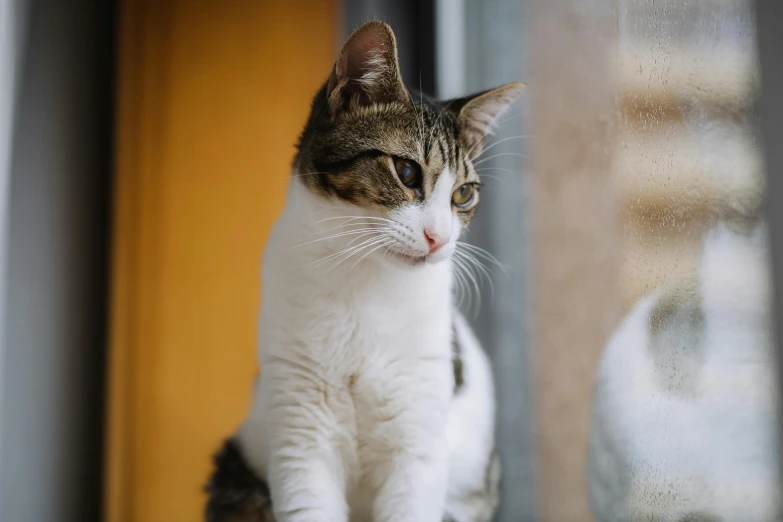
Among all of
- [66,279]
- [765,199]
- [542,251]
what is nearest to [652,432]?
[765,199]

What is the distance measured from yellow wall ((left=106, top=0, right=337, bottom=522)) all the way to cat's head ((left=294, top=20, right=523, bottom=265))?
0.66 meters

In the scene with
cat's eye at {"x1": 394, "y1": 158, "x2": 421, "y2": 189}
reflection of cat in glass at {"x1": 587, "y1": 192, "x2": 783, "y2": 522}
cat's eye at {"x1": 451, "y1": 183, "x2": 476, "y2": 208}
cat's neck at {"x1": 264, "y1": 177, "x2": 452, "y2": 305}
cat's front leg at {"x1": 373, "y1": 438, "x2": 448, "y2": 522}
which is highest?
cat's eye at {"x1": 394, "y1": 158, "x2": 421, "y2": 189}

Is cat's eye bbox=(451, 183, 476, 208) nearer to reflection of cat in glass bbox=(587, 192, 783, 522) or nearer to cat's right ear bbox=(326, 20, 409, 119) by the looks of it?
cat's right ear bbox=(326, 20, 409, 119)

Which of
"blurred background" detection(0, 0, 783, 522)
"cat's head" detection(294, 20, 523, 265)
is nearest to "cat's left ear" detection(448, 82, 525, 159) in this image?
"cat's head" detection(294, 20, 523, 265)

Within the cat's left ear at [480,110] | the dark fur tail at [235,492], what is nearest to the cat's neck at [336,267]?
the cat's left ear at [480,110]

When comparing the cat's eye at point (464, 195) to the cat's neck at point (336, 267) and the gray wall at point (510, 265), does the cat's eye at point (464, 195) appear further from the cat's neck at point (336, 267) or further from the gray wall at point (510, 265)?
the gray wall at point (510, 265)

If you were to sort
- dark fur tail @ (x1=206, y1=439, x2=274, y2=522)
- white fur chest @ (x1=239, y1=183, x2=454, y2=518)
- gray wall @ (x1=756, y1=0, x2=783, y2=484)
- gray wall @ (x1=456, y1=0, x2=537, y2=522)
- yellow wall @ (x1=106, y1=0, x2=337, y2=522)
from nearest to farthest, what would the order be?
gray wall @ (x1=756, y1=0, x2=783, y2=484) < white fur chest @ (x1=239, y1=183, x2=454, y2=518) < dark fur tail @ (x1=206, y1=439, x2=274, y2=522) < gray wall @ (x1=456, y1=0, x2=537, y2=522) < yellow wall @ (x1=106, y1=0, x2=337, y2=522)

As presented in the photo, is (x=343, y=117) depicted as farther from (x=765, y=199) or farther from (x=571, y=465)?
(x=571, y=465)

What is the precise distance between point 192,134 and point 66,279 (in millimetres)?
546

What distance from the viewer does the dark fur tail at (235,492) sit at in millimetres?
1147

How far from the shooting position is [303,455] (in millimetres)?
1012

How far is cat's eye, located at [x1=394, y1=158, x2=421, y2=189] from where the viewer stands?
39.9 inches

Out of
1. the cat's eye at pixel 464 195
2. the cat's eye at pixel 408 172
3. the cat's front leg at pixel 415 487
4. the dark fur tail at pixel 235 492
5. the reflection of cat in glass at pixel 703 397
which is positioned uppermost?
the cat's eye at pixel 408 172

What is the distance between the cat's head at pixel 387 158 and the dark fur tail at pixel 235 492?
537 millimetres
